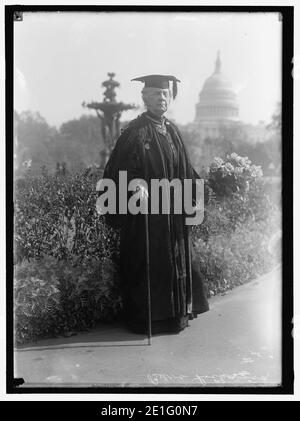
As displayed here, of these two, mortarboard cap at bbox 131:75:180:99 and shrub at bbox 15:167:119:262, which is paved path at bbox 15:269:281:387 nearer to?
shrub at bbox 15:167:119:262

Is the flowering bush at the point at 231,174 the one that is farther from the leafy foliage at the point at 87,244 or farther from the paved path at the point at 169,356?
the paved path at the point at 169,356

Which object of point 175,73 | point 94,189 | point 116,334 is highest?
point 175,73

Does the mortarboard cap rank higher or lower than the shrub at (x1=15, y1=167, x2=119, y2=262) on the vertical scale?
higher

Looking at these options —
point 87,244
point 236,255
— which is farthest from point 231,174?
point 87,244

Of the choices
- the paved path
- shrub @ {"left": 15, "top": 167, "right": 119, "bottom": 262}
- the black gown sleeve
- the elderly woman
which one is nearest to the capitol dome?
the elderly woman

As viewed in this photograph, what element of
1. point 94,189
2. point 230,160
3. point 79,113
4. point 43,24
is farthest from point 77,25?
point 230,160

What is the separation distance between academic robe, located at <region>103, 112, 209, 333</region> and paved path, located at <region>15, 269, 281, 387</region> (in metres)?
0.19

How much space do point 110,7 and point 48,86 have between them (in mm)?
813

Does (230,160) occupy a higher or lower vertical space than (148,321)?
higher

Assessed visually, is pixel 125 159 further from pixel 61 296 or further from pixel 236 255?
pixel 236 255

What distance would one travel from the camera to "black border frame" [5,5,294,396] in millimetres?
4531

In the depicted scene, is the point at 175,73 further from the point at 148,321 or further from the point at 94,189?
the point at 148,321

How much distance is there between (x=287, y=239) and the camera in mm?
4711

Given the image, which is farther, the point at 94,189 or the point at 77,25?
the point at 94,189
